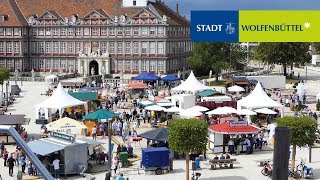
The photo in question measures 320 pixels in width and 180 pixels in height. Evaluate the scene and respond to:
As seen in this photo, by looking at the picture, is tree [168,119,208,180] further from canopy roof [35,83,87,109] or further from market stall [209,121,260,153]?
canopy roof [35,83,87,109]

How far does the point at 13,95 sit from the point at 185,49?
41420 mm

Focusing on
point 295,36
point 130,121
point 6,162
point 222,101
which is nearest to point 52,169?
point 6,162

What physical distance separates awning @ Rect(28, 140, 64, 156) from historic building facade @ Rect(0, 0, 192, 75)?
191 ft

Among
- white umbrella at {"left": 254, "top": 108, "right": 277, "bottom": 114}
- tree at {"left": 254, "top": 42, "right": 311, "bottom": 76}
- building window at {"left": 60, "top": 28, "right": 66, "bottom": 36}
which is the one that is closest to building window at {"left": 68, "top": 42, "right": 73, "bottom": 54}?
building window at {"left": 60, "top": 28, "right": 66, "bottom": 36}

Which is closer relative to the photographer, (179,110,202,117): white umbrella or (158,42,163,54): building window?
(179,110,202,117): white umbrella

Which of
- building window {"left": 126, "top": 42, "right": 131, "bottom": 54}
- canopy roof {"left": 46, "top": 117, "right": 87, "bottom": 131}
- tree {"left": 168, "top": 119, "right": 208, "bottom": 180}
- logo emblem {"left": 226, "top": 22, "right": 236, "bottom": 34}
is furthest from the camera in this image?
building window {"left": 126, "top": 42, "right": 131, "bottom": 54}

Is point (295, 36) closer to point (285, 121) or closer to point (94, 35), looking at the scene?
point (285, 121)

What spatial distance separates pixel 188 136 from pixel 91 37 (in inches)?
2574

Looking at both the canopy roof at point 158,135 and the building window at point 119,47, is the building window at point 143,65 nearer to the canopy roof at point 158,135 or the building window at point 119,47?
the building window at point 119,47

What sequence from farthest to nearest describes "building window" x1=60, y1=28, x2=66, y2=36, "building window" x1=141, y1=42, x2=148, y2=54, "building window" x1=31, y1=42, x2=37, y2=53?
"building window" x1=31, y1=42, x2=37, y2=53, "building window" x1=60, y1=28, x2=66, y2=36, "building window" x1=141, y1=42, x2=148, y2=54

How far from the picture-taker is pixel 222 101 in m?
41.5

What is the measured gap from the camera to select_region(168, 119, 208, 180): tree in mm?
22125

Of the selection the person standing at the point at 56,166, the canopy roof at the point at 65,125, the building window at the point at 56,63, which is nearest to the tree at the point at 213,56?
the building window at the point at 56,63

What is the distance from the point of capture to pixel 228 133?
2789cm
